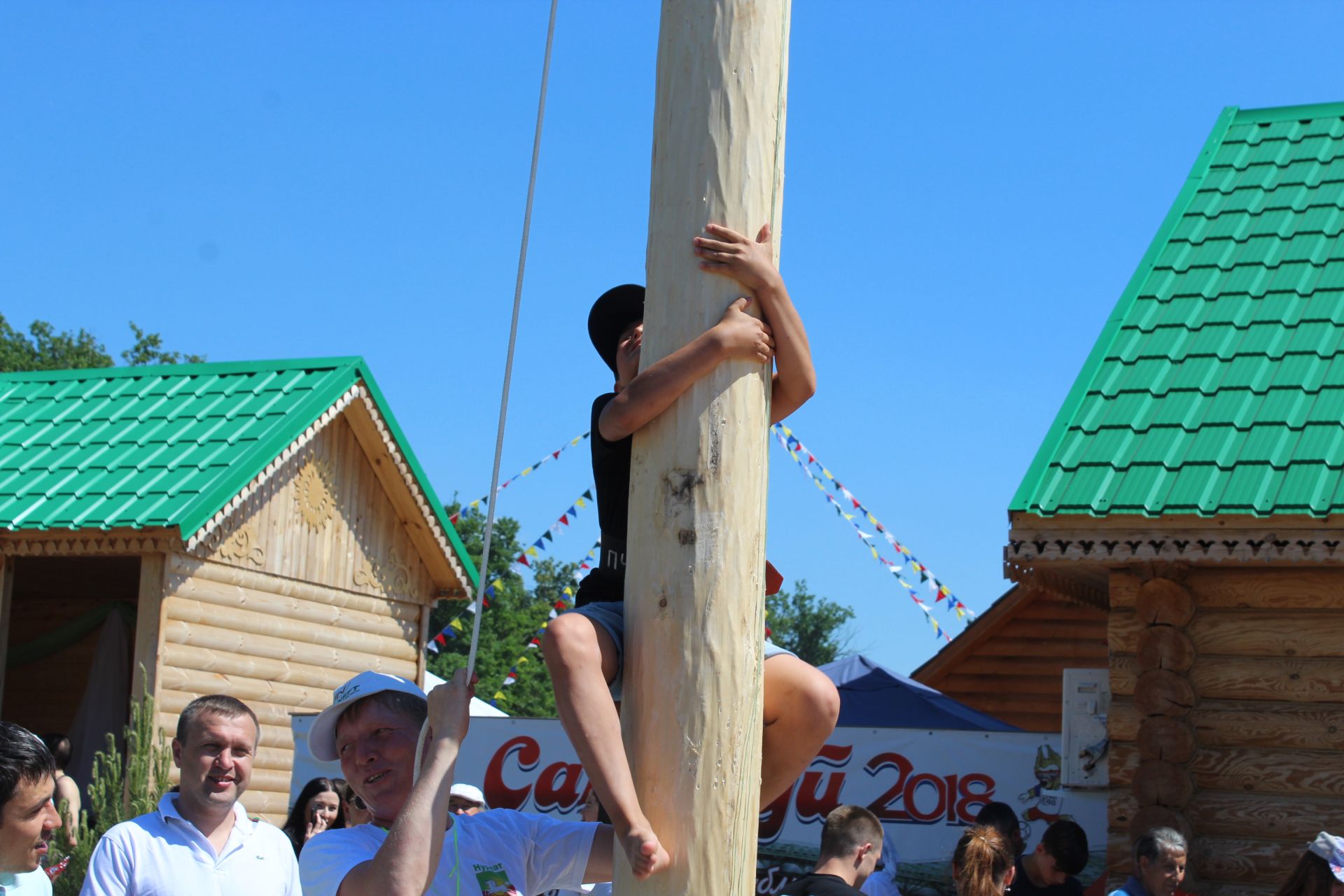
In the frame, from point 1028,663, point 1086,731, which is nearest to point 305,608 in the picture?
point 1028,663

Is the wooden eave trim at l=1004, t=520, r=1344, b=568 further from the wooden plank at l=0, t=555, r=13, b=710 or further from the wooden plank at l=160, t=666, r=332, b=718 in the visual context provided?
the wooden plank at l=0, t=555, r=13, b=710

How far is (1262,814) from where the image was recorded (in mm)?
7953

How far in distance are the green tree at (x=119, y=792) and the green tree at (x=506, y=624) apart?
16360 millimetres

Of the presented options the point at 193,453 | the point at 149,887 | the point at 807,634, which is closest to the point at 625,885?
the point at 149,887

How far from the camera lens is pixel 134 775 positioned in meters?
10.6

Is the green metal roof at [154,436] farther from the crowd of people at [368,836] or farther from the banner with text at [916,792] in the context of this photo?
the crowd of people at [368,836]

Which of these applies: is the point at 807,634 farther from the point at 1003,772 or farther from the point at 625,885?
the point at 625,885

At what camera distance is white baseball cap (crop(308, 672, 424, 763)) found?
10.4ft

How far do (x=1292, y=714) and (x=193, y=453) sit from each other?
890 cm

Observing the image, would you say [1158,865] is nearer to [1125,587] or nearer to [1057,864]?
[1057,864]

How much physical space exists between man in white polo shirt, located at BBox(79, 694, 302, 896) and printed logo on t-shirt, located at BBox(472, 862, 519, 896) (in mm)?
1320

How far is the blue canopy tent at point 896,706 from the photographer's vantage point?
455 inches

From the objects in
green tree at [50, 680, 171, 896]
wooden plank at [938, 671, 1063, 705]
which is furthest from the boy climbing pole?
wooden plank at [938, 671, 1063, 705]

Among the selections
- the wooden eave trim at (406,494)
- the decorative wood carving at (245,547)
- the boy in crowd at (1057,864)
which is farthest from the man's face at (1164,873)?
the wooden eave trim at (406,494)
